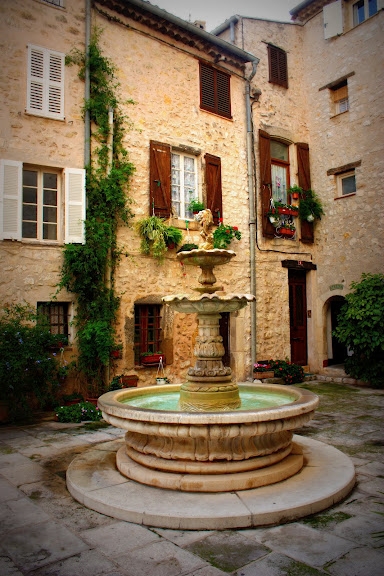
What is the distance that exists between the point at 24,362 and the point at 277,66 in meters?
10.9

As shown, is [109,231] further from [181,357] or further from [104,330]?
[181,357]

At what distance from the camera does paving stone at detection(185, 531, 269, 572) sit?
2.71 meters

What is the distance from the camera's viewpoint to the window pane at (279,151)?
492 inches

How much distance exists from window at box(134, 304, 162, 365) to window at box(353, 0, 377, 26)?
960cm

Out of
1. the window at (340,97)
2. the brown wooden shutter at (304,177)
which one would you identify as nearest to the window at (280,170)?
the brown wooden shutter at (304,177)

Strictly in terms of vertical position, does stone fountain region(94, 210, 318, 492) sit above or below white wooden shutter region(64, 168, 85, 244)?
below

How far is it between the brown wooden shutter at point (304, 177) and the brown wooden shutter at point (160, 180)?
4.44 metres

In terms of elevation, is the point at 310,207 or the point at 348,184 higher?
the point at 348,184

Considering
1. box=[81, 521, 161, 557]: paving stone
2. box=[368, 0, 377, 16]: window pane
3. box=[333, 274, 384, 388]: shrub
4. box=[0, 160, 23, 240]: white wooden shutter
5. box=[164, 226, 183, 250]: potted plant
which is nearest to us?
box=[81, 521, 161, 557]: paving stone

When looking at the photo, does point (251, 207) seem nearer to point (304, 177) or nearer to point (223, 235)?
point (223, 235)

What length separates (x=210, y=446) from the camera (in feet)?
12.7

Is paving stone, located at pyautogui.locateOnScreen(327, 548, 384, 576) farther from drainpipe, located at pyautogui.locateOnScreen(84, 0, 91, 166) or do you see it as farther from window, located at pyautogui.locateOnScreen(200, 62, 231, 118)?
window, located at pyautogui.locateOnScreen(200, 62, 231, 118)

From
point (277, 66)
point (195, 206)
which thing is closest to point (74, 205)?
point (195, 206)

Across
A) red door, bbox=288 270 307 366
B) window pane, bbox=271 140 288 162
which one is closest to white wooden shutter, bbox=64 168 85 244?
window pane, bbox=271 140 288 162
